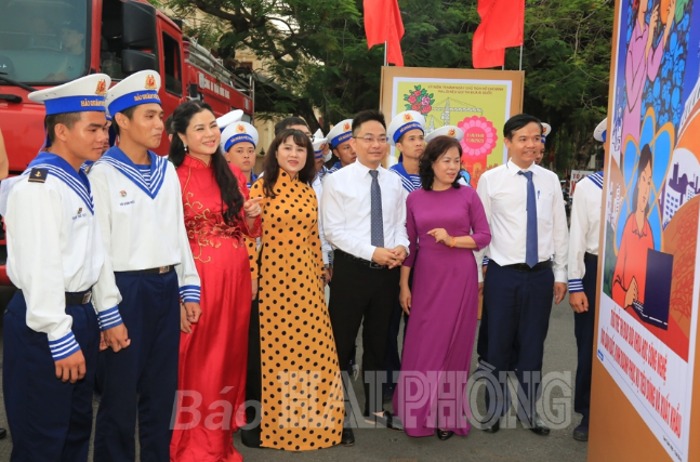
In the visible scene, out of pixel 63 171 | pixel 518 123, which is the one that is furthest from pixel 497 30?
pixel 63 171

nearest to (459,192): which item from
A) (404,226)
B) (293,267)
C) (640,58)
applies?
(404,226)

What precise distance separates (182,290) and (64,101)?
1050mm

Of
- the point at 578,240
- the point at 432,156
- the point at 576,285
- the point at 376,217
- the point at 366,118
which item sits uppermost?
the point at 366,118

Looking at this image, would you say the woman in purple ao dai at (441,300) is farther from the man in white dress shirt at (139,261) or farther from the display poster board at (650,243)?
the man in white dress shirt at (139,261)

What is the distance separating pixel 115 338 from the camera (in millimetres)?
2734

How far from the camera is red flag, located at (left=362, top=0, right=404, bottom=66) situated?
802 cm

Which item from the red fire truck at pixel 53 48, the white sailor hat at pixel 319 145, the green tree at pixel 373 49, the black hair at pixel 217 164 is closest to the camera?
the black hair at pixel 217 164

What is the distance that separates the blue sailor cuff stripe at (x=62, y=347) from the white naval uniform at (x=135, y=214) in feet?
1.68

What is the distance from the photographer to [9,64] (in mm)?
5230

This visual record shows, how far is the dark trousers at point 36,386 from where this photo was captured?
2498mm

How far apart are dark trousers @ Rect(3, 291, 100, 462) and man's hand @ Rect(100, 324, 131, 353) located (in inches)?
3.3

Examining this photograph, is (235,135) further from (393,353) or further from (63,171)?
(63,171)

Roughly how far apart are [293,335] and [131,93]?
1.65 meters

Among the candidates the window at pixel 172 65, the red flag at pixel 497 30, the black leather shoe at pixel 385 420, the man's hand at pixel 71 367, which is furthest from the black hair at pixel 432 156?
the red flag at pixel 497 30
